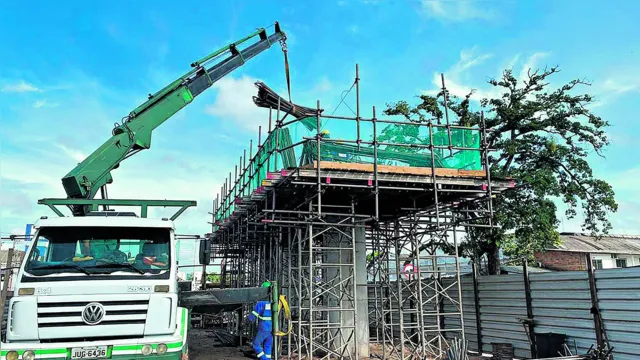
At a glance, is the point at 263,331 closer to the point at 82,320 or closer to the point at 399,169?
the point at 82,320

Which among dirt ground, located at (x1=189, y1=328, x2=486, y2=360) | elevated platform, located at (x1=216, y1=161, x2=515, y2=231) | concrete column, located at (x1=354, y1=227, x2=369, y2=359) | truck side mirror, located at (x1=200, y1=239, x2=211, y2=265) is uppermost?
elevated platform, located at (x1=216, y1=161, x2=515, y2=231)

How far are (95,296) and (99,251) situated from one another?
83 cm

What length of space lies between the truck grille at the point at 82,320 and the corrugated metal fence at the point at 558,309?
9.17 meters

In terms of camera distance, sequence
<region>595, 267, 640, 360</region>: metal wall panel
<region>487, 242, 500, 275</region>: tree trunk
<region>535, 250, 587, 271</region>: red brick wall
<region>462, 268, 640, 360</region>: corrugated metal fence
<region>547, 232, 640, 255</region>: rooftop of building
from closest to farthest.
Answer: <region>595, 267, 640, 360</region>: metal wall panel, <region>462, 268, 640, 360</region>: corrugated metal fence, <region>487, 242, 500, 275</region>: tree trunk, <region>535, 250, 587, 271</region>: red brick wall, <region>547, 232, 640, 255</region>: rooftop of building

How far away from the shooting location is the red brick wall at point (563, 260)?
3068cm

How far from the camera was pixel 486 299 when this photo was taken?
44.2 ft

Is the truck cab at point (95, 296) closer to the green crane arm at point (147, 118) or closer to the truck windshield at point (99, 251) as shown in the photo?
the truck windshield at point (99, 251)

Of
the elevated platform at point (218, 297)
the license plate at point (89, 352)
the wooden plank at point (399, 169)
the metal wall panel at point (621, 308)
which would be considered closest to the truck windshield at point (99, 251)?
the license plate at point (89, 352)

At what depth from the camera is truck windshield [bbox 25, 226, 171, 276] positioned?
6386 millimetres

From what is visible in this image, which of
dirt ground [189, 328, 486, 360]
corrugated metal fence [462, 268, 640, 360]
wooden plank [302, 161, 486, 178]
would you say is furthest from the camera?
dirt ground [189, 328, 486, 360]

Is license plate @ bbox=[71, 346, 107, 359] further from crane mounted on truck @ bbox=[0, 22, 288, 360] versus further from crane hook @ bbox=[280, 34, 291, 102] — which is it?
crane hook @ bbox=[280, 34, 291, 102]

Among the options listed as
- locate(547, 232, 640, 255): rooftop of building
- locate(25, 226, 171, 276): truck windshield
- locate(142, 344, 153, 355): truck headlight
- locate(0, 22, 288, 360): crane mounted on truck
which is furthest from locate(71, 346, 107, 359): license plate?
locate(547, 232, 640, 255): rooftop of building

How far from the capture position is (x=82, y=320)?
19.9 ft

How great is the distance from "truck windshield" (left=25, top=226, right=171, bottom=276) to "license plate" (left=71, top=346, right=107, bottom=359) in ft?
3.22
